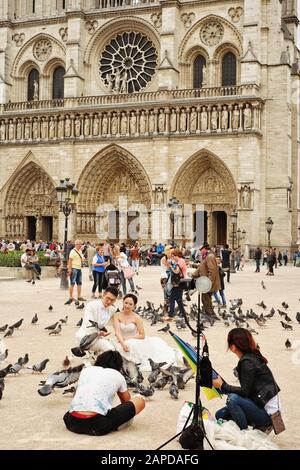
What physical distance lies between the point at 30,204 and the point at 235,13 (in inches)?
648

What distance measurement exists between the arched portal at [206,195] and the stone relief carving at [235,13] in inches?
298

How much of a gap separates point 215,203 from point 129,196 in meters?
5.35

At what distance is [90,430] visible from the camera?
5.21 meters

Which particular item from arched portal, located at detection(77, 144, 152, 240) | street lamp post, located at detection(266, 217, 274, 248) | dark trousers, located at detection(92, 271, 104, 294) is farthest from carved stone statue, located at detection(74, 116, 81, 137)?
dark trousers, located at detection(92, 271, 104, 294)

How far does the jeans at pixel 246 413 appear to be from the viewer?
16.8ft

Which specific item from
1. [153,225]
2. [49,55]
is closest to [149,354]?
[153,225]

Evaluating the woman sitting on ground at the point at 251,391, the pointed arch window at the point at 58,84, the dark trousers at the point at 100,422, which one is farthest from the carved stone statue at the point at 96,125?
the woman sitting on ground at the point at 251,391

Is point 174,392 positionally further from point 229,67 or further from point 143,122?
point 229,67

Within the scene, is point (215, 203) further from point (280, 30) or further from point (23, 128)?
point (23, 128)

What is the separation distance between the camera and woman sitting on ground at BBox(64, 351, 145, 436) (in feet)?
17.1

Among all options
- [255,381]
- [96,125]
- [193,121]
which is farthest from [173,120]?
[255,381]

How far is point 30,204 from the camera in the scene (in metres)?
39.1

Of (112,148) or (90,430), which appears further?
(112,148)
